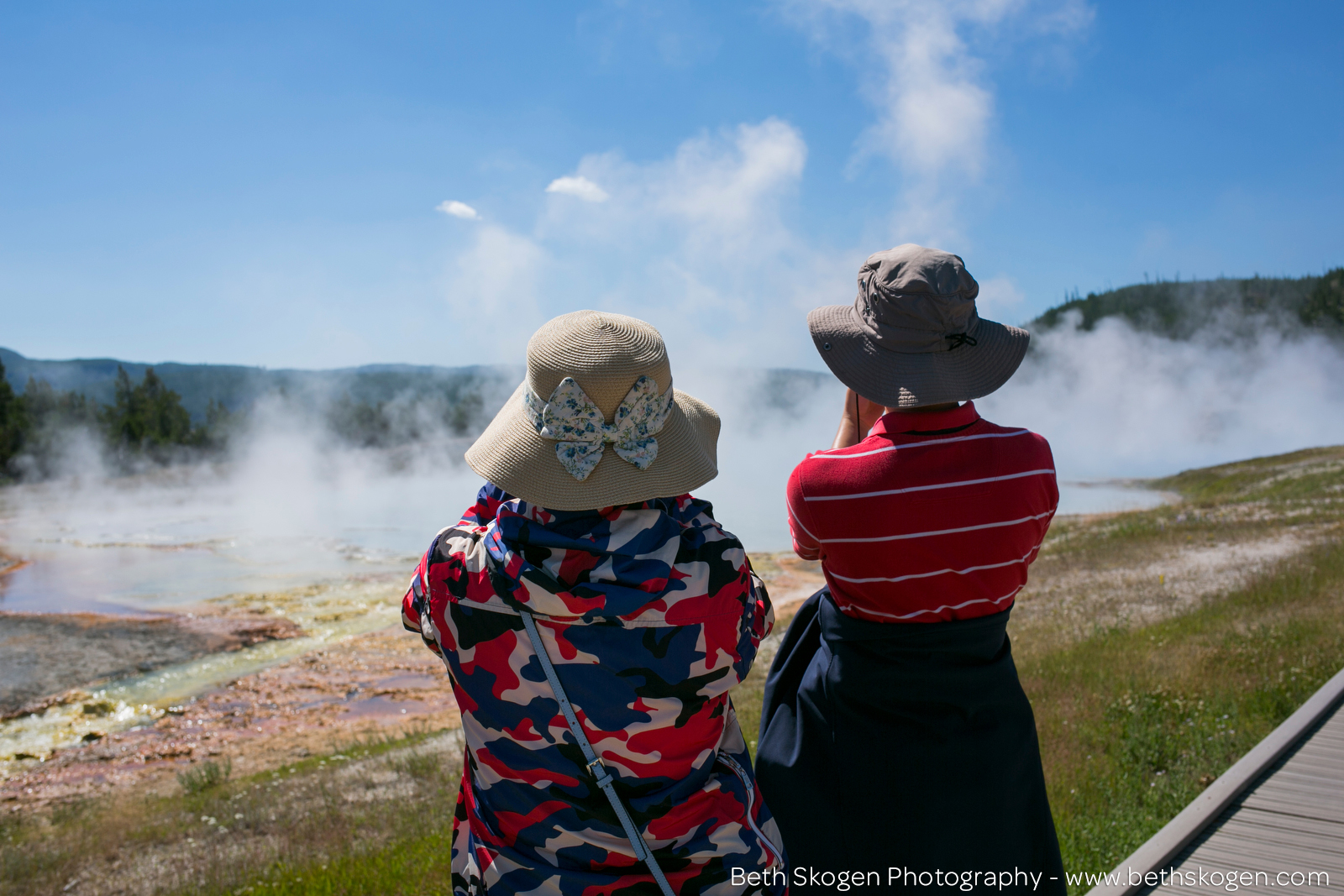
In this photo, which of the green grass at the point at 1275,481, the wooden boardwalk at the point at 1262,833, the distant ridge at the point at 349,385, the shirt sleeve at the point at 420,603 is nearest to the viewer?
the shirt sleeve at the point at 420,603

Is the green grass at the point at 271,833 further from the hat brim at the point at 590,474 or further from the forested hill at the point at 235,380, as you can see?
the forested hill at the point at 235,380

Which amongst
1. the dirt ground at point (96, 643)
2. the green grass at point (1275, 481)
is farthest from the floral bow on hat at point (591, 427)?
the green grass at point (1275, 481)

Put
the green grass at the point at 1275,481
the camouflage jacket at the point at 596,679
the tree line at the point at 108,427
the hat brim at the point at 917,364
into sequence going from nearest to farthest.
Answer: the camouflage jacket at the point at 596,679 < the hat brim at the point at 917,364 < the green grass at the point at 1275,481 < the tree line at the point at 108,427

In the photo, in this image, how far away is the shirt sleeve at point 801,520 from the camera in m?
1.77

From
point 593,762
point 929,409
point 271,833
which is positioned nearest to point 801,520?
point 929,409

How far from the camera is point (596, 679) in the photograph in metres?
1.50

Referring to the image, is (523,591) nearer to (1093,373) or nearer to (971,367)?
(971,367)

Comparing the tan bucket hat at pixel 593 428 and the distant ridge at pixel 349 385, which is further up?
the distant ridge at pixel 349 385

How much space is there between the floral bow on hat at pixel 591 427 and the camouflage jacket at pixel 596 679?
0.35ft

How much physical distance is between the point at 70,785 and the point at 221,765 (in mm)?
1479

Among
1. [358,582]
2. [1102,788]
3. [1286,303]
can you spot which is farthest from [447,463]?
[1286,303]

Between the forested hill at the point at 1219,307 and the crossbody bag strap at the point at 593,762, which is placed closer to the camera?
the crossbody bag strap at the point at 593,762

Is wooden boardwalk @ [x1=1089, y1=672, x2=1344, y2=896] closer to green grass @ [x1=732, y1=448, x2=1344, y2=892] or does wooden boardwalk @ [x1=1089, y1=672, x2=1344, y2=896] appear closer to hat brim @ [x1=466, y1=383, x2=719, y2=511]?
green grass @ [x1=732, y1=448, x2=1344, y2=892]

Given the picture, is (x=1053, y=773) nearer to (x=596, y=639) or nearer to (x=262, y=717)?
(x=596, y=639)
